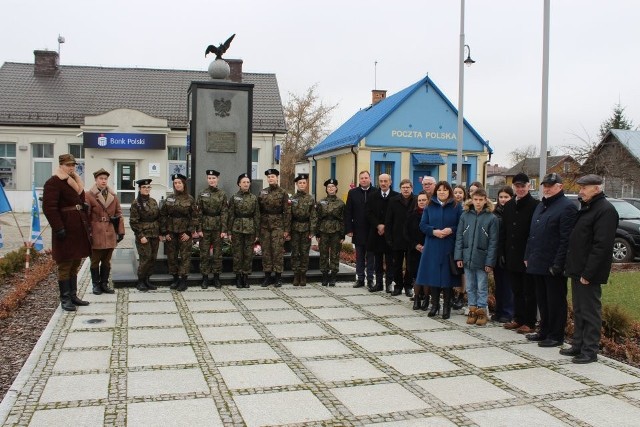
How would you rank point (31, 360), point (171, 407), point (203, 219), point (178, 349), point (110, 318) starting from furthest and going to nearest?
point (203, 219), point (110, 318), point (178, 349), point (31, 360), point (171, 407)

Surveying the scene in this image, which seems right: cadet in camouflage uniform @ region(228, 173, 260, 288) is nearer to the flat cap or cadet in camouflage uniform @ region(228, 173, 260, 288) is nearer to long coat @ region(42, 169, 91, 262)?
long coat @ region(42, 169, 91, 262)

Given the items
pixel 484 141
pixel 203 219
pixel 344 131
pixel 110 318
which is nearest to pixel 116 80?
pixel 344 131

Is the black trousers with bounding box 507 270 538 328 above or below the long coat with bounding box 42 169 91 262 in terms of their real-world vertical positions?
below

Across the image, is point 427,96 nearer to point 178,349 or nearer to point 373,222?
point 373,222

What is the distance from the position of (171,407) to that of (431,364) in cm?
254

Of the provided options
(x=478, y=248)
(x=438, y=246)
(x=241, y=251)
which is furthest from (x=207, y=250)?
(x=478, y=248)

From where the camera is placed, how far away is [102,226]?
9000 mm

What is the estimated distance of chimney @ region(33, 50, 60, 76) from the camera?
30703 mm

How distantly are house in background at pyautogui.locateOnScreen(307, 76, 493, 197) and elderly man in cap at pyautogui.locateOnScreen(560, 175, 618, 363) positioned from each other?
916 inches

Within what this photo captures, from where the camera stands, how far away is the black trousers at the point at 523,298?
734 centimetres

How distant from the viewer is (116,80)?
104 ft

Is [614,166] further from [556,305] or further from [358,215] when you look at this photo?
[556,305]

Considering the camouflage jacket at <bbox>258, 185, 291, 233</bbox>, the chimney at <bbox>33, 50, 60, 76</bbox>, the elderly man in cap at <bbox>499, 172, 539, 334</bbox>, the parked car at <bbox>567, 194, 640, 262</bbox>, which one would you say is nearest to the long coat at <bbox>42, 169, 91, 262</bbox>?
the camouflage jacket at <bbox>258, 185, 291, 233</bbox>

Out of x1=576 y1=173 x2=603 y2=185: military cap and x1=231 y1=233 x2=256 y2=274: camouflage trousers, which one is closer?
x1=576 y1=173 x2=603 y2=185: military cap
